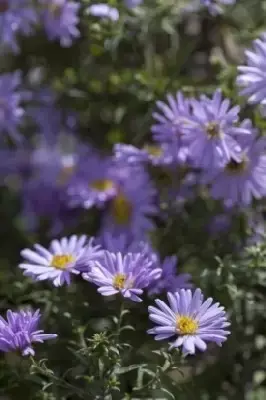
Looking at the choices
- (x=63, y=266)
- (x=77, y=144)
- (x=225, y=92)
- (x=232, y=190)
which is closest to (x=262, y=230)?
(x=232, y=190)

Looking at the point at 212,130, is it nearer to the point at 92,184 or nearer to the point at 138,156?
the point at 138,156

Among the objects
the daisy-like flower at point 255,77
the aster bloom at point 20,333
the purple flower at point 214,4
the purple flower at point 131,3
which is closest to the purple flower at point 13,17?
the purple flower at point 131,3

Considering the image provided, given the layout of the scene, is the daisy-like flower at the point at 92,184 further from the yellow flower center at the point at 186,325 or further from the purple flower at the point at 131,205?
the yellow flower center at the point at 186,325

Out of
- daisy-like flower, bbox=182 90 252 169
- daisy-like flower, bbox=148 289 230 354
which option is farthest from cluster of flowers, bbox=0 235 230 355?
daisy-like flower, bbox=182 90 252 169

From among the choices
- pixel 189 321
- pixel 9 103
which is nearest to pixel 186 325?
pixel 189 321

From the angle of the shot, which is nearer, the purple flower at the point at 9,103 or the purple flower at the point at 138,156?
the purple flower at the point at 138,156

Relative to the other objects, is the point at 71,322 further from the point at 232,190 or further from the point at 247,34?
the point at 247,34
